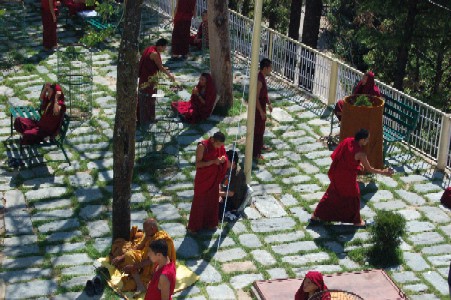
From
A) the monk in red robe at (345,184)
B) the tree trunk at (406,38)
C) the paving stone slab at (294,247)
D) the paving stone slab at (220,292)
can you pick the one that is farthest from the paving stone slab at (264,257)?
the tree trunk at (406,38)

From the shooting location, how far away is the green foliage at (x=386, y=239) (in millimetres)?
10930

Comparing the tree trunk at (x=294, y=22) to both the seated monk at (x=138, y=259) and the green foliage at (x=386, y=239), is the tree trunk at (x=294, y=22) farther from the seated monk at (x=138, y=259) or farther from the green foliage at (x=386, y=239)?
the seated monk at (x=138, y=259)

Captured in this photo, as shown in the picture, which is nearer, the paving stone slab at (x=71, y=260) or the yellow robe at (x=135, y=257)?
the yellow robe at (x=135, y=257)

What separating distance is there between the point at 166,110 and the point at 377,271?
5805 millimetres

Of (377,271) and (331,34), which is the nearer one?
(377,271)

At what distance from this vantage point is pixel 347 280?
1048 centimetres

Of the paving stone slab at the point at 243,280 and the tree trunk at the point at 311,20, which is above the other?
the tree trunk at the point at 311,20

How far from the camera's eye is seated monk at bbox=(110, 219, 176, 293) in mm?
10219

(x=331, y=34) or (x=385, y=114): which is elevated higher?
(x=385, y=114)

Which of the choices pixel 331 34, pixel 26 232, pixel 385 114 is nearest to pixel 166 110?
pixel 385 114

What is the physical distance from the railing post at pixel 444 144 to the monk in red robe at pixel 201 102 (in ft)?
12.1

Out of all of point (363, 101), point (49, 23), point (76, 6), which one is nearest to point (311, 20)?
point (76, 6)

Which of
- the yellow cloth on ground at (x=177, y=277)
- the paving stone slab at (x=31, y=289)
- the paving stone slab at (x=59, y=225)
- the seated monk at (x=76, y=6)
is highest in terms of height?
the seated monk at (x=76, y=6)

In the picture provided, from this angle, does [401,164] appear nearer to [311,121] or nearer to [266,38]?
[311,121]
